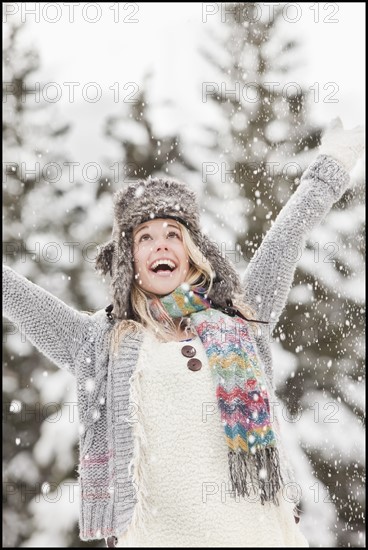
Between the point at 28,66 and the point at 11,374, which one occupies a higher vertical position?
the point at 28,66

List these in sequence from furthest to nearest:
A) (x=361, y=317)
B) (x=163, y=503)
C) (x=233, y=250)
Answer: (x=361, y=317), (x=233, y=250), (x=163, y=503)

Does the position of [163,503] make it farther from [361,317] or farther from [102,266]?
[361,317]

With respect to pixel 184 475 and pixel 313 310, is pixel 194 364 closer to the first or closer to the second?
pixel 184 475

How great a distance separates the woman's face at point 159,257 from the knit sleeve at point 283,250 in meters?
0.25

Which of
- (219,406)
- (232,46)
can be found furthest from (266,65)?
(219,406)

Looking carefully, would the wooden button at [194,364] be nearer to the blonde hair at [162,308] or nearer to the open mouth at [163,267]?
the blonde hair at [162,308]

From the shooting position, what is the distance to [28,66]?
7.44 metres

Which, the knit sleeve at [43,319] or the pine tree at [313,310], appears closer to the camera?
the knit sleeve at [43,319]

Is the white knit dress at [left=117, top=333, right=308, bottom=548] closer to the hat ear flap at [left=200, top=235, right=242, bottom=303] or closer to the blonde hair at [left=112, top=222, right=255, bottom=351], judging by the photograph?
the blonde hair at [left=112, top=222, right=255, bottom=351]

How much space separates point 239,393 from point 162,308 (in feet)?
1.31

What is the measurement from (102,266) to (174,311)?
33cm

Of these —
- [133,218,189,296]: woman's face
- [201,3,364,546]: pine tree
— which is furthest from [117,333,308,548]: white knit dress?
[201,3,364,546]: pine tree

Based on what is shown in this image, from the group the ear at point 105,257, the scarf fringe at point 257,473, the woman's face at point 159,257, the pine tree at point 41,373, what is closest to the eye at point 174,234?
the woman's face at point 159,257

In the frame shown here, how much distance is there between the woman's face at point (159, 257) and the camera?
8.73ft
